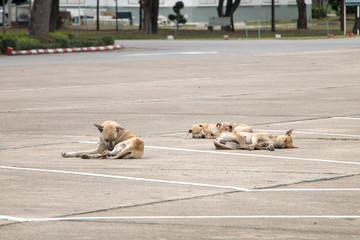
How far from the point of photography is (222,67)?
35969 millimetres

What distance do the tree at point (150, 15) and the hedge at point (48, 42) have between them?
20.4 metres

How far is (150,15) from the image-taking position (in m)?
77.4

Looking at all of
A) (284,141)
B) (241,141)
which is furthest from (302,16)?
(241,141)

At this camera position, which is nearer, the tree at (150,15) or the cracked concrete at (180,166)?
the cracked concrete at (180,166)

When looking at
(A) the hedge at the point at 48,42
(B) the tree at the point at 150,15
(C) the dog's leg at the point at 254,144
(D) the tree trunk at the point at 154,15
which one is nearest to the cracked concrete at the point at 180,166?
(C) the dog's leg at the point at 254,144

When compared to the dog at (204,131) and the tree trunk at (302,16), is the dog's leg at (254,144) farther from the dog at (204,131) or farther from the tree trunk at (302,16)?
the tree trunk at (302,16)

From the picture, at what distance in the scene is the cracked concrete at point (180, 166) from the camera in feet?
26.7

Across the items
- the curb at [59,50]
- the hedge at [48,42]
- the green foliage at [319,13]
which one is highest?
the green foliage at [319,13]

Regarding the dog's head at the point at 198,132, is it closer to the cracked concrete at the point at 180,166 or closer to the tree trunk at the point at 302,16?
the cracked concrete at the point at 180,166

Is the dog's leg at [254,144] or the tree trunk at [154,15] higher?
the tree trunk at [154,15]

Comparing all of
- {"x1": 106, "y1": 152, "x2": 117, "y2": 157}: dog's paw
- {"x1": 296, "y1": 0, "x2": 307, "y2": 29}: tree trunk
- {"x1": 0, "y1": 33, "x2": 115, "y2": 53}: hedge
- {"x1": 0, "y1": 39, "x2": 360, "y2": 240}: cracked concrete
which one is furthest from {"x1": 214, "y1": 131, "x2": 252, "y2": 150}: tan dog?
{"x1": 296, "y1": 0, "x2": 307, "y2": 29}: tree trunk

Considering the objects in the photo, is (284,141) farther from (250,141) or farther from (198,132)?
(198,132)

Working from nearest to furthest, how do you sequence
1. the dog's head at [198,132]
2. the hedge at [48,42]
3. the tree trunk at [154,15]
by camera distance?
the dog's head at [198,132]
the hedge at [48,42]
the tree trunk at [154,15]

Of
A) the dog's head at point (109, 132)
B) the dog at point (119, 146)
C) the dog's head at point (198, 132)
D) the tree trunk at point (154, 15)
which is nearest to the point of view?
the dog's head at point (109, 132)
